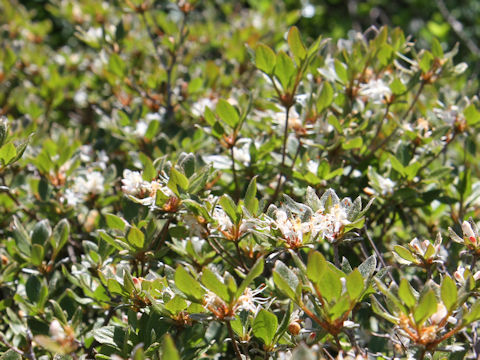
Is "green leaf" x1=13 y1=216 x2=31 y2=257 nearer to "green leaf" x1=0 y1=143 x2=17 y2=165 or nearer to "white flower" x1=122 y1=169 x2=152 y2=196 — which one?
"green leaf" x1=0 y1=143 x2=17 y2=165

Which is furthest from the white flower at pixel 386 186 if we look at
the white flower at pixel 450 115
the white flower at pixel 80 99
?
the white flower at pixel 80 99

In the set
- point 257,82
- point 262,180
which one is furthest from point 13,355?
point 257,82

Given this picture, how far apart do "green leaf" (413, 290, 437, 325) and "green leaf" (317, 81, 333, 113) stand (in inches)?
33.0

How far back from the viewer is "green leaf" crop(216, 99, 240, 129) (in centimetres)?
154

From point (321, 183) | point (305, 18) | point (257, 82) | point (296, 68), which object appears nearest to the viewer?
point (296, 68)

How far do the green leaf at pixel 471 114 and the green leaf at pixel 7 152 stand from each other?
1.40 m

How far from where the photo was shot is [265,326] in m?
1.17

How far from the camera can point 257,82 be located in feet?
8.61

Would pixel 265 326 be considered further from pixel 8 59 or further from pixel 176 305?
pixel 8 59

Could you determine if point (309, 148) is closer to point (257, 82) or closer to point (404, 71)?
point (404, 71)

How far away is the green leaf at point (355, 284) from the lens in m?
1.01

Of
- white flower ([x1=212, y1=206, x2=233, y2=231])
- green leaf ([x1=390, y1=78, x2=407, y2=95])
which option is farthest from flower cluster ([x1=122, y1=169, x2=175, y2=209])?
green leaf ([x1=390, y1=78, x2=407, y2=95])

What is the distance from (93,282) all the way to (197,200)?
472mm

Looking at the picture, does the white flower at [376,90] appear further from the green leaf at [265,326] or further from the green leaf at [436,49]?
the green leaf at [265,326]
